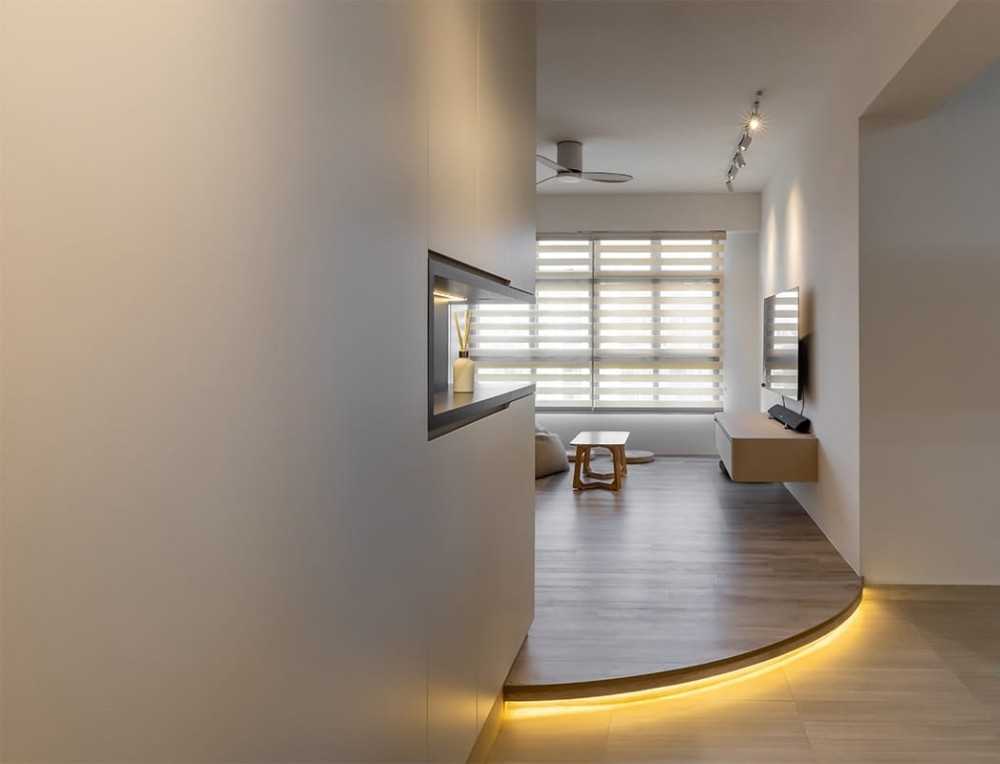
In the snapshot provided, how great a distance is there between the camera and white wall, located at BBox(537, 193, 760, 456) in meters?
8.23

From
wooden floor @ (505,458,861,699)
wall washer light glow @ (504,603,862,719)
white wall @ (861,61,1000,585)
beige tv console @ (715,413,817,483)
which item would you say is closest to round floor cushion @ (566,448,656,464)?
wooden floor @ (505,458,861,699)

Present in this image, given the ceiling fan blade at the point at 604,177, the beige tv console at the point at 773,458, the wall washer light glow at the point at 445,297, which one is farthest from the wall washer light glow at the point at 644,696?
the ceiling fan blade at the point at 604,177

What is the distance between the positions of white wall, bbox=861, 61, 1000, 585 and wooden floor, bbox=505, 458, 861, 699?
0.50 metres

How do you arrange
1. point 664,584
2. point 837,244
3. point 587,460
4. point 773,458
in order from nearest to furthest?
point 664,584 < point 837,244 < point 773,458 < point 587,460

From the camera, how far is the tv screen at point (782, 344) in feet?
18.1

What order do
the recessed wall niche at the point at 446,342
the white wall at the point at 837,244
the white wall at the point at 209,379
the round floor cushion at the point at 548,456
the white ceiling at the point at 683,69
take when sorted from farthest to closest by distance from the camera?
the round floor cushion at the point at 548,456 < the white ceiling at the point at 683,69 < the white wall at the point at 837,244 < the recessed wall niche at the point at 446,342 < the white wall at the point at 209,379

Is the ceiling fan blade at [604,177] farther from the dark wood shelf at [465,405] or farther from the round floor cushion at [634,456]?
the dark wood shelf at [465,405]

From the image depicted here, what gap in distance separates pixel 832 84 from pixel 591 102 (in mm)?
1412

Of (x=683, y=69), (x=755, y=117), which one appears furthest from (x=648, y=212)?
(x=683, y=69)

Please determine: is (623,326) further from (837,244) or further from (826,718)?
(826,718)

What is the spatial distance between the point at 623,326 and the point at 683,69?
4382 mm

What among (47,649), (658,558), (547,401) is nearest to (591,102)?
(658,558)

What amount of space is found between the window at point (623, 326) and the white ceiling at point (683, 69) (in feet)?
6.70

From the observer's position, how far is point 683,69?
15.2 feet
